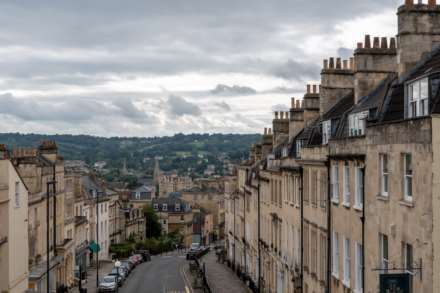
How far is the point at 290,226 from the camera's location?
4094cm

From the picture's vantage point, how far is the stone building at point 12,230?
35.3m

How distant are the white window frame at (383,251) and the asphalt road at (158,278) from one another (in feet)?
127

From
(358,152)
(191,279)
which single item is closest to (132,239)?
(191,279)

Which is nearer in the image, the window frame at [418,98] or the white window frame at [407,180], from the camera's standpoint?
the white window frame at [407,180]

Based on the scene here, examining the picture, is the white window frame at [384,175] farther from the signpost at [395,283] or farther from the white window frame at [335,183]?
the white window frame at [335,183]

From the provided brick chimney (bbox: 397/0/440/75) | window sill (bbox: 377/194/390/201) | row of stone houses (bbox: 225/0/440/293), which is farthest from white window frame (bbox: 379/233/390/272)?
brick chimney (bbox: 397/0/440/75)

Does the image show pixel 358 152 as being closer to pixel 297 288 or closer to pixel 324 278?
pixel 324 278

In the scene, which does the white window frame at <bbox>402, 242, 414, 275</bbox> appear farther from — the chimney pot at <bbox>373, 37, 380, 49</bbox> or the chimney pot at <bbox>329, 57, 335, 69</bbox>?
the chimney pot at <bbox>329, 57, 335, 69</bbox>

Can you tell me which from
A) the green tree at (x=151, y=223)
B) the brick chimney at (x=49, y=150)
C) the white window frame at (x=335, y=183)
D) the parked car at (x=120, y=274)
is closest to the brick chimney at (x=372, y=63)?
the white window frame at (x=335, y=183)

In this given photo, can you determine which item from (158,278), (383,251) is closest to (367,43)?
(383,251)

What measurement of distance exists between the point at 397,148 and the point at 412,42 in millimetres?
7048

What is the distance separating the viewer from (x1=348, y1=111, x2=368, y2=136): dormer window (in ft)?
91.0

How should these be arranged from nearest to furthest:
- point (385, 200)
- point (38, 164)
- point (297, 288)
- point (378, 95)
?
point (385, 200) → point (378, 95) → point (297, 288) → point (38, 164)

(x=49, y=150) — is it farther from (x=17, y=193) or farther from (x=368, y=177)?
(x=368, y=177)
